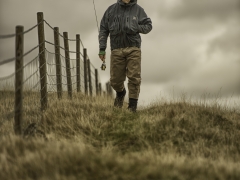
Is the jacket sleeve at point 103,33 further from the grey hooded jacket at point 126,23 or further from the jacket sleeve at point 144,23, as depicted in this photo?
the jacket sleeve at point 144,23

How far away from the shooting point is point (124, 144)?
15.2ft

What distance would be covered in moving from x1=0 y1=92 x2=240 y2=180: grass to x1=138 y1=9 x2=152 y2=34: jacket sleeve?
1.50 meters

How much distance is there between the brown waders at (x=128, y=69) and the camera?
6527 millimetres

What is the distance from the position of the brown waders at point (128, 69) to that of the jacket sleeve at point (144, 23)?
1.19ft

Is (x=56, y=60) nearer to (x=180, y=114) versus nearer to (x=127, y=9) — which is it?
(x=127, y=9)

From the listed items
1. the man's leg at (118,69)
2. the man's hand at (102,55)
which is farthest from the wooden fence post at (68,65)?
the man's leg at (118,69)

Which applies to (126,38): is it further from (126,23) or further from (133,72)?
(133,72)

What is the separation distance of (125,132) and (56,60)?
3.74m

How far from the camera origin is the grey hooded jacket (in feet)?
21.0

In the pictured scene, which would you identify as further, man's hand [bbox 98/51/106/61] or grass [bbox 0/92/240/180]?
man's hand [bbox 98/51/106/61]

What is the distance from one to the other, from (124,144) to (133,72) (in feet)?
7.15

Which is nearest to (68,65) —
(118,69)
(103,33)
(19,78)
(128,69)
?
(103,33)

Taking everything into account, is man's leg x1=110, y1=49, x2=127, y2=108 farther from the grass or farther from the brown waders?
the grass

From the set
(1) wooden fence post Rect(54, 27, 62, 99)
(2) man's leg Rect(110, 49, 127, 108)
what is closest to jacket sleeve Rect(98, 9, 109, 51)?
(2) man's leg Rect(110, 49, 127, 108)
